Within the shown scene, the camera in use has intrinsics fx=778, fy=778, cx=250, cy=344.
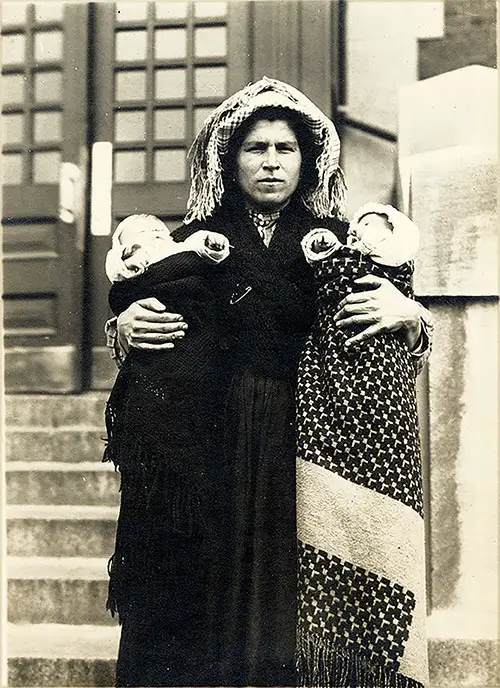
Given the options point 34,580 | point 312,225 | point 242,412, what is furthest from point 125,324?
point 34,580

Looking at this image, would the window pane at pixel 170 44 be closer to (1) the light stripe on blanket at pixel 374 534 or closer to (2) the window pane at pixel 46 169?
(2) the window pane at pixel 46 169

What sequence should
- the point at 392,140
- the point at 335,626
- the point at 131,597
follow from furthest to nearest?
the point at 392,140 < the point at 131,597 < the point at 335,626

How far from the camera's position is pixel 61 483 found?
85.8 inches

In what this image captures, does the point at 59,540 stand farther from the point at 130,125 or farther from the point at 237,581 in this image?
the point at 130,125

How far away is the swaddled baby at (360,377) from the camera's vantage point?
5.51 ft

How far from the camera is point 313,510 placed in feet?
5.65

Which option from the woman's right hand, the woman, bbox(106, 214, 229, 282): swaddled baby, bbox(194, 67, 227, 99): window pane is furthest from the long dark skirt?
bbox(194, 67, 227, 99): window pane

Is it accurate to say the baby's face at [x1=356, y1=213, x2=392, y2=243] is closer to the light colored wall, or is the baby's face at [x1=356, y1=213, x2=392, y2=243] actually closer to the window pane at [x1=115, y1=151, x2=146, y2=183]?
the light colored wall

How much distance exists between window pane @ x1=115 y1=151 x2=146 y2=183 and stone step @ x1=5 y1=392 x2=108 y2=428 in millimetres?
627

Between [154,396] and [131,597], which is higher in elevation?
[154,396]

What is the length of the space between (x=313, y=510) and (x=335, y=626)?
0.25m

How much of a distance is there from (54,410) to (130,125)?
822 mm

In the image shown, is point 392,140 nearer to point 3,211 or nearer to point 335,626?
point 3,211

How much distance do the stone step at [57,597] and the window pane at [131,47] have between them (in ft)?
4.65
